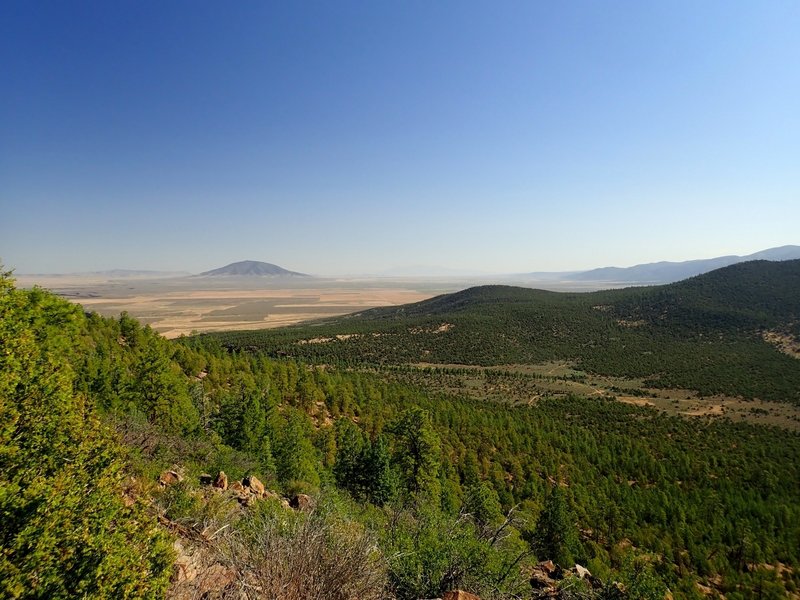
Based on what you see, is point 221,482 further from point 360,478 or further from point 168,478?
point 360,478

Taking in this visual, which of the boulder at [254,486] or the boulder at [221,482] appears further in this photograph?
the boulder at [254,486]

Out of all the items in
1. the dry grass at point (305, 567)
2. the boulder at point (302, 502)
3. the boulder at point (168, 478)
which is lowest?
the boulder at point (302, 502)

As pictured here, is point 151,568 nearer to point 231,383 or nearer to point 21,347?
point 21,347

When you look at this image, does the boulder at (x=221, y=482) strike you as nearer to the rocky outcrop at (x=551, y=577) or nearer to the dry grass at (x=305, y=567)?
the dry grass at (x=305, y=567)

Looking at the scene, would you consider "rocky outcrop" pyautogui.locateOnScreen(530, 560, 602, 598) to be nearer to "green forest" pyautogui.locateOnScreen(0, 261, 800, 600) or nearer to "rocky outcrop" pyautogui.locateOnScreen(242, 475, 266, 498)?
"green forest" pyautogui.locateOnScreen(0, 261, 800, 600)

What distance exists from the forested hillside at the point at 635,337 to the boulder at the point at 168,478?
88.3m

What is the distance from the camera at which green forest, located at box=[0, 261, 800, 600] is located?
7395mm

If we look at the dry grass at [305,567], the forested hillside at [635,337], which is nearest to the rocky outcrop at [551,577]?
the dry grass at [305,567]

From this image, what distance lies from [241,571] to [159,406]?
23.1 meters

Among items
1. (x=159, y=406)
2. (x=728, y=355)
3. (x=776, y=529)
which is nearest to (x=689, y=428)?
(x=776, y=529)

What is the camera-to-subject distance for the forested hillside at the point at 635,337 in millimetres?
94500

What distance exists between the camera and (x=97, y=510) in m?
7.24

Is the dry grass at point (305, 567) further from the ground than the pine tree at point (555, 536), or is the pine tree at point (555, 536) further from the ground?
the dry grass at point (305, 567)

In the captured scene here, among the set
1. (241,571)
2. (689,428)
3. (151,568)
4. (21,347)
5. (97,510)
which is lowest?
(689,428)
